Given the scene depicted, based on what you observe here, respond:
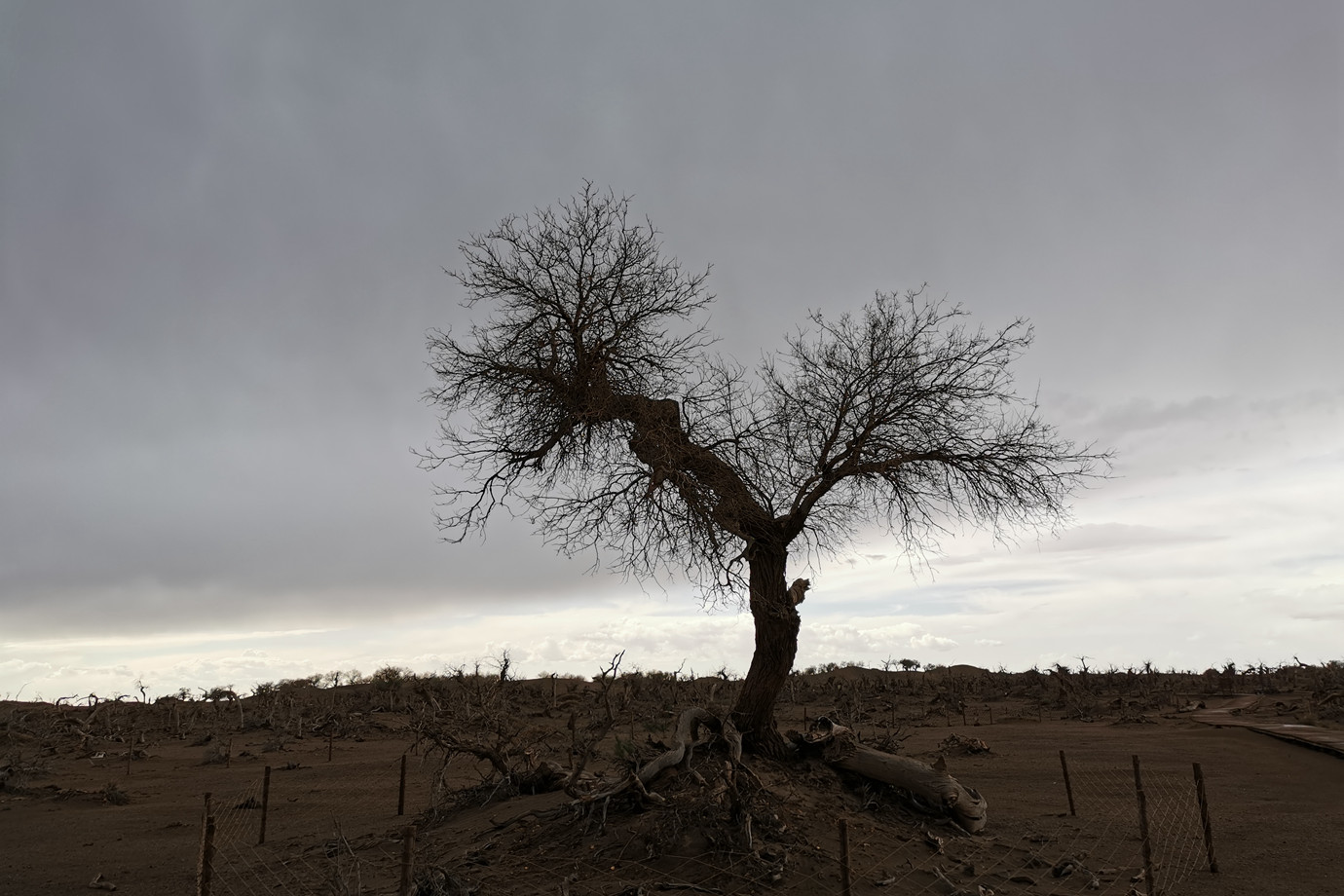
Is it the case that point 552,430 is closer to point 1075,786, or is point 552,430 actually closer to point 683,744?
point 683,744

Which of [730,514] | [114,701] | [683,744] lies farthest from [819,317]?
[114,701]

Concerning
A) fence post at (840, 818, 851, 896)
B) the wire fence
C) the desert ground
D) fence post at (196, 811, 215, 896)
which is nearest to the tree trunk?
the desert ground

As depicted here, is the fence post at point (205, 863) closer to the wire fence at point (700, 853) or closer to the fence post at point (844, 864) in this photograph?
the wire fence at point (700, 853)

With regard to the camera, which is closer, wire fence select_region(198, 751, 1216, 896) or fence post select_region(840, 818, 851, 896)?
fence post select_region(840, 818, 851, 896)

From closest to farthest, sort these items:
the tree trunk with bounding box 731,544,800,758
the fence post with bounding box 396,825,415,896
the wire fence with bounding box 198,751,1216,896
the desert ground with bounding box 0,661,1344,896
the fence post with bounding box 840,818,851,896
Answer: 1. the fence post with bounding box 840,818,851,896
2. the fence post with bounding box 396,825,415,896
3. the wire fence with bounding box 198,751,1216,896
4. the desert ground with bounding box 0,661,1344,896
5. the tree trunk with bounding box 731,544,800,758

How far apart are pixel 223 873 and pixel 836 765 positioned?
364 inches

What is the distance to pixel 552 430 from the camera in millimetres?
12266

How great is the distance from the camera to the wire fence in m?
9.02

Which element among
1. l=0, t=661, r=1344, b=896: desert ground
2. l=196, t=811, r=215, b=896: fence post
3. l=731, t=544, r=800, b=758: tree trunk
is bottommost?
l=0, t=661, r=1344, b=896: desert ground

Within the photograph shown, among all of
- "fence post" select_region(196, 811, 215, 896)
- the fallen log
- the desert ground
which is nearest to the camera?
"fence post" select_region(196, 811, 215, 896)

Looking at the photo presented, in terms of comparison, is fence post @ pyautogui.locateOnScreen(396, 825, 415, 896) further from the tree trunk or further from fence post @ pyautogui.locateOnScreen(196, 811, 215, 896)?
the tree trunk

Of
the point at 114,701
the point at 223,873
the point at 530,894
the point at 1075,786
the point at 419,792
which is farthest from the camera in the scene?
the point at 114,701

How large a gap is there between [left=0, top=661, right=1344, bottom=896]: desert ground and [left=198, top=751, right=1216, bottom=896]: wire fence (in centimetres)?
4

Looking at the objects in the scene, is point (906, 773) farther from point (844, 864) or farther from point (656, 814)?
point (844, 864)
